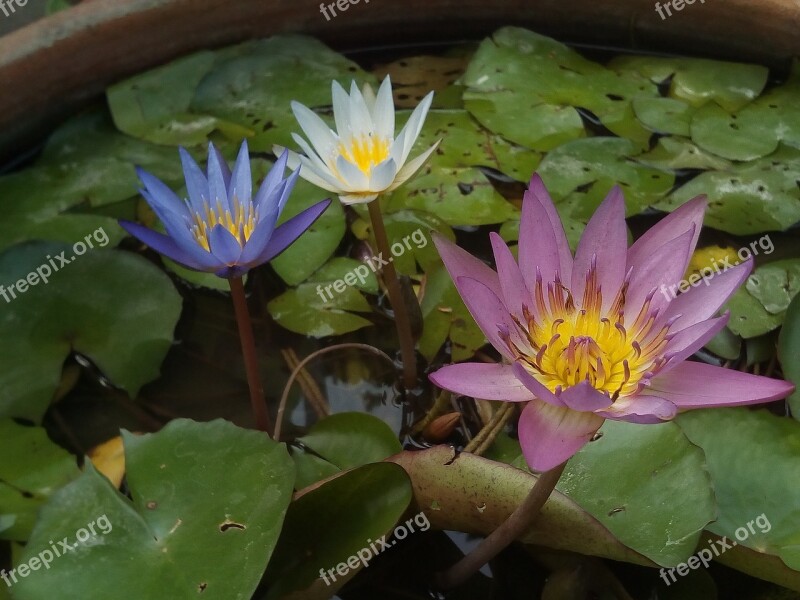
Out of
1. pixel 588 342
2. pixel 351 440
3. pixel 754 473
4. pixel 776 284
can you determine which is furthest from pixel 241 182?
pixel 776 284

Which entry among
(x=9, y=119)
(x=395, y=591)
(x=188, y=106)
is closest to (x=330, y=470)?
(x=395, y=591)

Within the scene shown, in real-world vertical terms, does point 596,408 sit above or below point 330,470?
above

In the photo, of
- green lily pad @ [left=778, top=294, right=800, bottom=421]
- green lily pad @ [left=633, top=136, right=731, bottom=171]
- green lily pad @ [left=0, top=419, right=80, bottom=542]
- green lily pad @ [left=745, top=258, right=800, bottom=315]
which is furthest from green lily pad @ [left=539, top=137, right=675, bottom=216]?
green lily pad @ [left=0, top=419, right=80, bottom=542]

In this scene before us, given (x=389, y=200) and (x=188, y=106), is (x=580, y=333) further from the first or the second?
(x=188, y=106)

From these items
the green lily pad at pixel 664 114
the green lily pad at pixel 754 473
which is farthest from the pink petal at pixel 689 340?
the green lily pad at pixel 664 114

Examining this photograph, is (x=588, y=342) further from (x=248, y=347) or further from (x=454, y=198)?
(x=454, y=198)

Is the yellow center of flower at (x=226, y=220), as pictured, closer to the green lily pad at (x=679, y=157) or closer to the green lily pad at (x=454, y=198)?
the green lily pad at (x=454, y=198)
